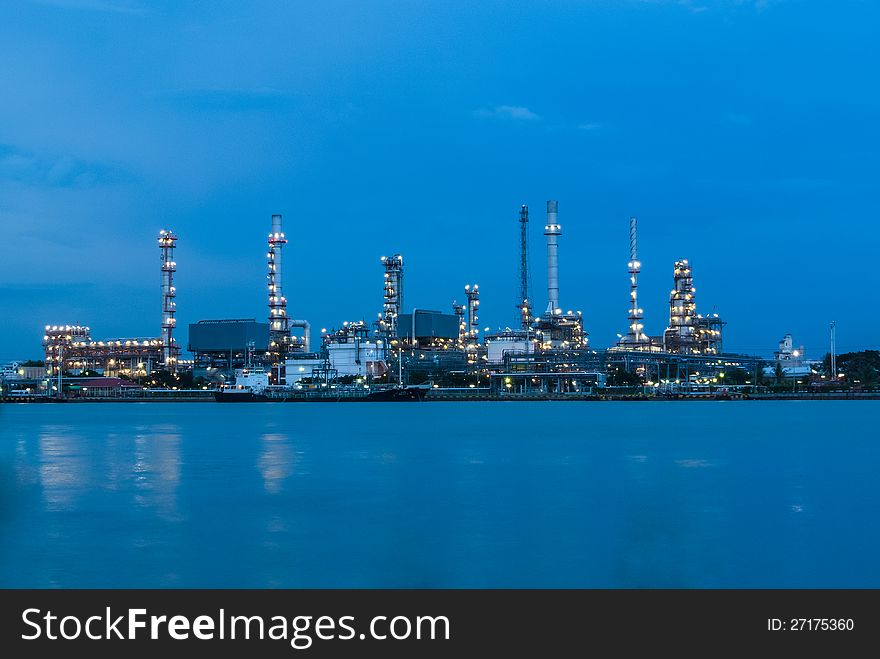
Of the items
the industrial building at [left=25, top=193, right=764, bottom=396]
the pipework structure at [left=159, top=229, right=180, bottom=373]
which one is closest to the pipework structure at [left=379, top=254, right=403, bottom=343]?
the industrial building at [left=25, top=193, right=764, bottom=396]

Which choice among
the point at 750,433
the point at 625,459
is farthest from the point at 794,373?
the point at 625,459

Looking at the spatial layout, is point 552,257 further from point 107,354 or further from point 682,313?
point 107,354

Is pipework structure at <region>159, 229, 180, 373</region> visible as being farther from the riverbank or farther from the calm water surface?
the calm water surface

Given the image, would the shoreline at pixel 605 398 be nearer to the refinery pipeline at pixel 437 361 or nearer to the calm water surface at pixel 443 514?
the refinery pipeline at pixel 437 361

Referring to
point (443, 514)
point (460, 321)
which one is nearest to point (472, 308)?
point (460, 321)

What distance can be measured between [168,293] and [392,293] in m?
25.6

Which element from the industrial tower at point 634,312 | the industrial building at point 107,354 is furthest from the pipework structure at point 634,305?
the industrial building at point 107,354

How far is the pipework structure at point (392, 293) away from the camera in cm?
10669

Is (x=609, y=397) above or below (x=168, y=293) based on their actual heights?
below

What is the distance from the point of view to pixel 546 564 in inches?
492

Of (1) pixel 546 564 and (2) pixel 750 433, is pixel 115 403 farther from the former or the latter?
(1) pixel 546 564

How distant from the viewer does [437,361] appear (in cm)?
10338

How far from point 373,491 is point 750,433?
26.3 meters

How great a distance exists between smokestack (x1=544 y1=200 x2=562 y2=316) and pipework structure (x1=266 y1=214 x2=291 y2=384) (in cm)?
3066
